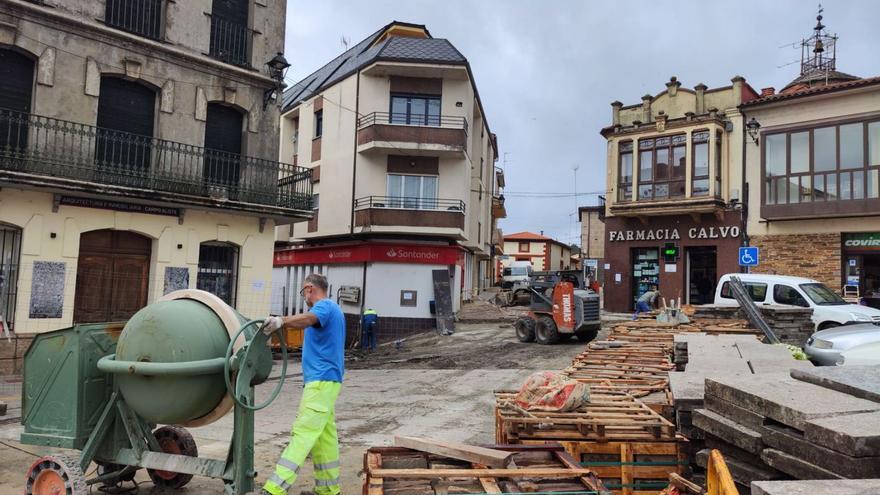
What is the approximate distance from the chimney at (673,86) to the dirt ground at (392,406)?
13129 mm

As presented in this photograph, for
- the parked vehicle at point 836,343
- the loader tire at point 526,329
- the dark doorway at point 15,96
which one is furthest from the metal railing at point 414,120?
the parked vehicle at point 836,343

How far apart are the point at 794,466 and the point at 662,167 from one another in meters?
22.4

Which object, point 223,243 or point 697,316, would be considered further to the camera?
point 697,316

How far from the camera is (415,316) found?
72.1 feet

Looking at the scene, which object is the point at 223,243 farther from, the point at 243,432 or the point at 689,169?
the point at 689,169

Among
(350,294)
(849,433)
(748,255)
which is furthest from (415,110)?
(849,433)

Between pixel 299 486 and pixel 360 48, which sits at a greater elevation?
pixel 360 48

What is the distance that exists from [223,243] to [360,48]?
18376 mm

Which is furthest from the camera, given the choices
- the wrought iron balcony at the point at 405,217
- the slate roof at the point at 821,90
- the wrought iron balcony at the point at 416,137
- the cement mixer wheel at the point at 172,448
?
the wrought iron balcony at the point at 416,137

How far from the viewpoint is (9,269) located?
11133mm

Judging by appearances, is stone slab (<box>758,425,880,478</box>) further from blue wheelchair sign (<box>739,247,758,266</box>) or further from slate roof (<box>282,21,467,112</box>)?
slate roof (<box>282,21,467,112</box>)

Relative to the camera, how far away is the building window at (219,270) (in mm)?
14023

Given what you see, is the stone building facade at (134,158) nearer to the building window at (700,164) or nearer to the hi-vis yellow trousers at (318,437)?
the hi-vis yellow trousers at (318,437)

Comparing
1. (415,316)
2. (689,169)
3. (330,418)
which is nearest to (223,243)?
(415,316)
